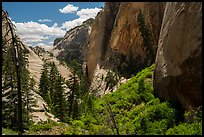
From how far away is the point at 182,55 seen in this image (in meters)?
18.1

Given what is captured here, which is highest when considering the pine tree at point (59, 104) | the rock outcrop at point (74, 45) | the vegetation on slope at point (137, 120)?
the rock outcrop at point (74, 45)

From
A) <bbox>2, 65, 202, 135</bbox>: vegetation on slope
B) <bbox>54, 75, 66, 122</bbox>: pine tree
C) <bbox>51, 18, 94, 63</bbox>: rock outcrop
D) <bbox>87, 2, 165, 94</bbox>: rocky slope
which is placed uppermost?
<bbox>51, 18, 94, 63</bbox>: rock outcrop

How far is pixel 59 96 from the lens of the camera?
47.1 meters

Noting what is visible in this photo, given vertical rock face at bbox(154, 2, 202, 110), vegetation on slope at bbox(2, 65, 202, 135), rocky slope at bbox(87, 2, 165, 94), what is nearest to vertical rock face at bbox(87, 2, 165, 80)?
rocky slope at bbox(87, 2, 165, 94)

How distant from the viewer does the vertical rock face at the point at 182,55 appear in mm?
16906

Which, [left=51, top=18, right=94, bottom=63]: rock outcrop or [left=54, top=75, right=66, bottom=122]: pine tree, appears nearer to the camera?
[left=54, top=75, right=66, bottom=122]: pine tree

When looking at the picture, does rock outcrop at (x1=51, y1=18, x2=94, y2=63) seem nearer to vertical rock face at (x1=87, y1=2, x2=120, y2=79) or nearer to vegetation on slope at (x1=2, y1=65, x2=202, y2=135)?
vertical rock face at (x1=87, y1=2, x2=120, y2=79)

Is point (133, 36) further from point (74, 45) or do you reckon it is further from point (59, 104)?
point (74, 45)

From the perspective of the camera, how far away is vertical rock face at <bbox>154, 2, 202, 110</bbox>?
16.9 m

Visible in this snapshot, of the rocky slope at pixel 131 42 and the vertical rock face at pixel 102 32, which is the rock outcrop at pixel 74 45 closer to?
the vertical rock face at pixel 102 32

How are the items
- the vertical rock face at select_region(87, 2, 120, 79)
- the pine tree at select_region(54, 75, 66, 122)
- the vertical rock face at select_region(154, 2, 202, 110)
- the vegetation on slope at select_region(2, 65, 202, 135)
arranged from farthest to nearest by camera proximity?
the vertical rock face at select_region(87, 2, 120, 79) < the pine tree at select_region(54, 75, 66, 122) < the vertical rock face at select_region(154, 2, 202, 110) < the vegetation on slope at select_region(2, 65, 202, 135)

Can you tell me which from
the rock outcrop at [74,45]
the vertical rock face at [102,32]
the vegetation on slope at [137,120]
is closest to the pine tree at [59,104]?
the vegetation on slope at [137,120]

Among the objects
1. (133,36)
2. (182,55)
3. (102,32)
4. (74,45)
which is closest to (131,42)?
(133,36)

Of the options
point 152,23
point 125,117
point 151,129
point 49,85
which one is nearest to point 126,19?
point 152,23
